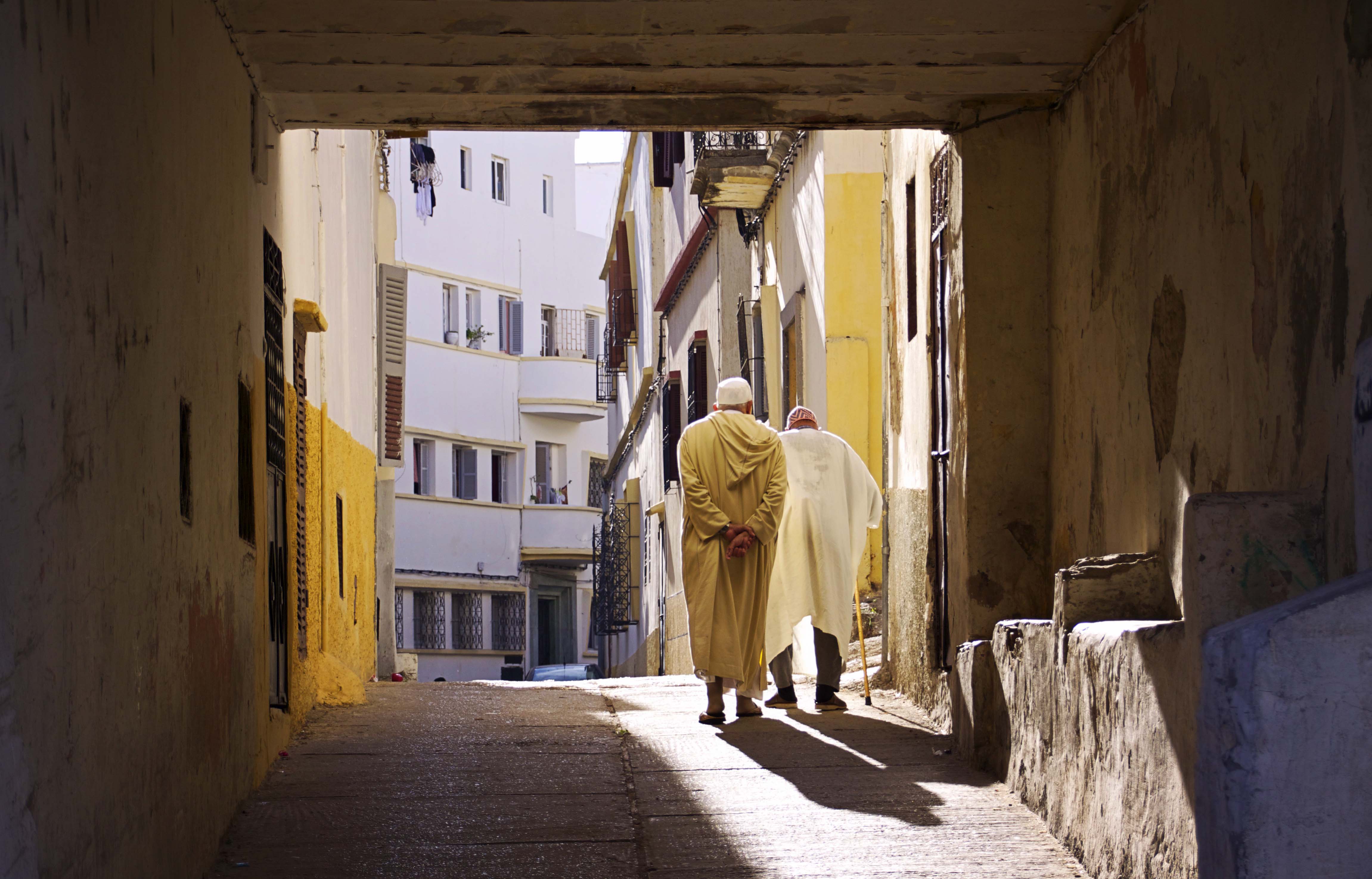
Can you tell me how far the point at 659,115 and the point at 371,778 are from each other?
3.22m

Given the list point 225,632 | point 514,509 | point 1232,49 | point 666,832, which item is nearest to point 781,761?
point 666,832

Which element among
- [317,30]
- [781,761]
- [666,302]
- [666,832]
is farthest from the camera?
[666,302]

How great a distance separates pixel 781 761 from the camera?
6.84 meters

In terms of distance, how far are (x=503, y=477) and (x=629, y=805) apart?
108 feet

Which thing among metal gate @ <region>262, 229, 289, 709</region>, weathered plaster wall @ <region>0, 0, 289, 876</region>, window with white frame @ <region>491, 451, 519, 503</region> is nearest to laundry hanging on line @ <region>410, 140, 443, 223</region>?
window with white frame @ <region>491, 451, 519, 503</region>

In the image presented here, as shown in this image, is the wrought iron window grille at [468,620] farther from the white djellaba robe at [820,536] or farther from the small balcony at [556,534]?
the white djellaba robe at [820,536]

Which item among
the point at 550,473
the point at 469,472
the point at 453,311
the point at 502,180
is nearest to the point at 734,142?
the point at 453,311

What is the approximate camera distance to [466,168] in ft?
125

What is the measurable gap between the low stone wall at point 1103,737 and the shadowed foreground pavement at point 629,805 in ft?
0.54

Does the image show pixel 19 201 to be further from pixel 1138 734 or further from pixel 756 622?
pixel 756 622

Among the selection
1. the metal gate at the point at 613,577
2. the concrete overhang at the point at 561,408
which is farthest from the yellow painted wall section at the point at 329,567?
the concrete overhang at the point at 561,408

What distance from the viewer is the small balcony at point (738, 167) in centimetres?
1494

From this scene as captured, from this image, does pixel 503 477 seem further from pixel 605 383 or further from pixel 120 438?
pixel 120 438

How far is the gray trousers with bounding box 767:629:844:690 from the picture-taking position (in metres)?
9.01
